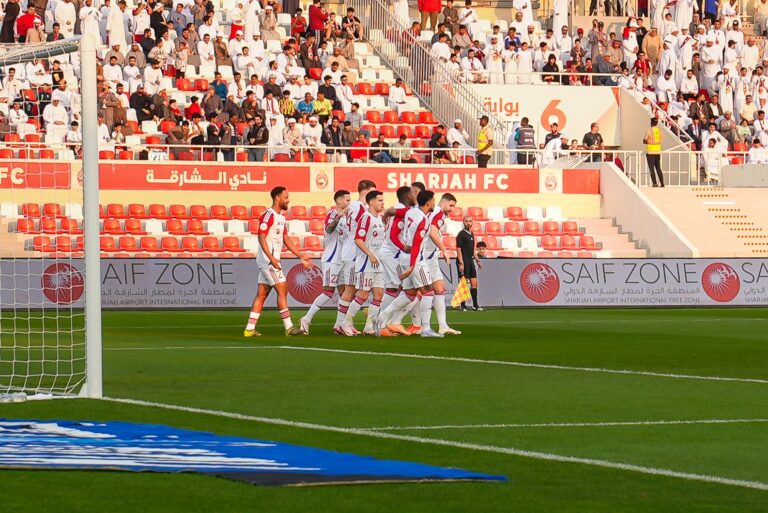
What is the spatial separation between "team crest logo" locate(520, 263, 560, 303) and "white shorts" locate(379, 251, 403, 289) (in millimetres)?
11853

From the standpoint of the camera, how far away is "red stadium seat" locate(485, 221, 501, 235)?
39812 millimetres

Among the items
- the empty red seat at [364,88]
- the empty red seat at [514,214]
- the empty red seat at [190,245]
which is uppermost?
the empty red seat at [364,88]

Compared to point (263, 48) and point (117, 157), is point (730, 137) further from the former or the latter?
point (117, 157)

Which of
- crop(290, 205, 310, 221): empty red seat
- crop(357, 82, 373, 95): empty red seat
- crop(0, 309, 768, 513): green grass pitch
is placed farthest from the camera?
crop(357, 82, 373, 95): empty red seat

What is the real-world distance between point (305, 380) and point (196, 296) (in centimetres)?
1752

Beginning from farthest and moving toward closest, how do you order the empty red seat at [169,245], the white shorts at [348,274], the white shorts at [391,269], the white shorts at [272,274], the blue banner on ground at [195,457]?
1. the empty red seat at [169,245]
2. the white shorts at [348,274]
3. the white shorts at [391,269]
4. the white shorts at [272,274]
5. the blue banner on ground at [195,457]

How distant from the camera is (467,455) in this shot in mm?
9633

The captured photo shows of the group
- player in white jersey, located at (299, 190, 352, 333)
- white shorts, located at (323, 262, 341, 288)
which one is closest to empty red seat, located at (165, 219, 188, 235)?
player in white jersey, located at (299, 190, 352, 333)

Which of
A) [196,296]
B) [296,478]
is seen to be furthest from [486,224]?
[296,478]

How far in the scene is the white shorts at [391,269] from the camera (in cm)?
2180

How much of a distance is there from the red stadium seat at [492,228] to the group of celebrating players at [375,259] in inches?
656

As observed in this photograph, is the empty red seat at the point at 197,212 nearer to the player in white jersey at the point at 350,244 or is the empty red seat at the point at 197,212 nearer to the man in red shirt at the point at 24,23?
the man in red shirt at the point at 24,23

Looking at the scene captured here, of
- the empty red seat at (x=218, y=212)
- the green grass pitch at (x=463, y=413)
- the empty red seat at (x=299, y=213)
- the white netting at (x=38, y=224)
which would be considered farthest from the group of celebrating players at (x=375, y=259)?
the empty red seat at (x=299, y=213)

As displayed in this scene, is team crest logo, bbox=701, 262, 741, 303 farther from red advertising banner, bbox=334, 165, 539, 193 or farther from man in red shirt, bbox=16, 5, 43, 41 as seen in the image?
man in red shirt, bbox=16, 5, 43, 41
